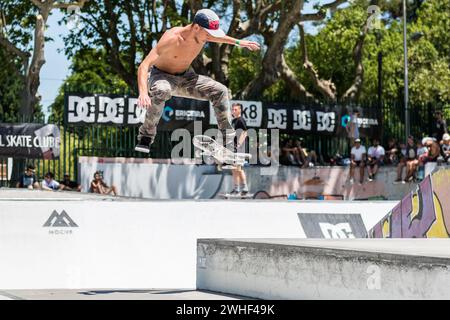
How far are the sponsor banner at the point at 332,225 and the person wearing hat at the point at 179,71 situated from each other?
242cm

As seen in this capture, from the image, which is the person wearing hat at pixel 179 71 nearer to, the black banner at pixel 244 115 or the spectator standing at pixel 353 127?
the black banner at pixel 244 115

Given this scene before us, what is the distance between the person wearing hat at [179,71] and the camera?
1095 centimetres

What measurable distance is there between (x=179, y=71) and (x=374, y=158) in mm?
14748

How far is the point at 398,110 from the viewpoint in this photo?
2650cm

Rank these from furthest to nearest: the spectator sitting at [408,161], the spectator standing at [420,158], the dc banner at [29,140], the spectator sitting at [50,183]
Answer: the spectator sitting at [408,161]
the spectator standing at [420,158]
the dc banner at [29,140]
the spectator sitting at [50,183]

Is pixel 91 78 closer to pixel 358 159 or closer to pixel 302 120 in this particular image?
pixel 302 120

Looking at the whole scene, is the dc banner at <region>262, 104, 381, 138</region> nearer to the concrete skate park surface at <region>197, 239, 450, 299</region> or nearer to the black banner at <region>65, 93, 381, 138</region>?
the black banner at <region>65, 93, 381, 138</region>

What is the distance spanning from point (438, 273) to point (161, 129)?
17.2 metres

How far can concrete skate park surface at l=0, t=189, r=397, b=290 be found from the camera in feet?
40.6

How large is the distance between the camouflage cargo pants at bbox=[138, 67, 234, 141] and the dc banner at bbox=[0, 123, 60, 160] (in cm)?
991

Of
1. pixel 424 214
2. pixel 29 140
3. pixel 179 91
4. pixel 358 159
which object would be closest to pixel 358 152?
pixel 358 159

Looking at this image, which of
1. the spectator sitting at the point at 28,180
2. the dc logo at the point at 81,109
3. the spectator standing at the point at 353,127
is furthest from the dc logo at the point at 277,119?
the spectator sitting at the point at 28,180

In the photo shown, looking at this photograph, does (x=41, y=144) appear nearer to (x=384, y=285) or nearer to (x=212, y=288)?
(x=212, y=288)

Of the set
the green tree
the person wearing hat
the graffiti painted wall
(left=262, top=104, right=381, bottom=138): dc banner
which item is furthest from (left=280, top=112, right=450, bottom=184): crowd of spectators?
the person wearing hat
